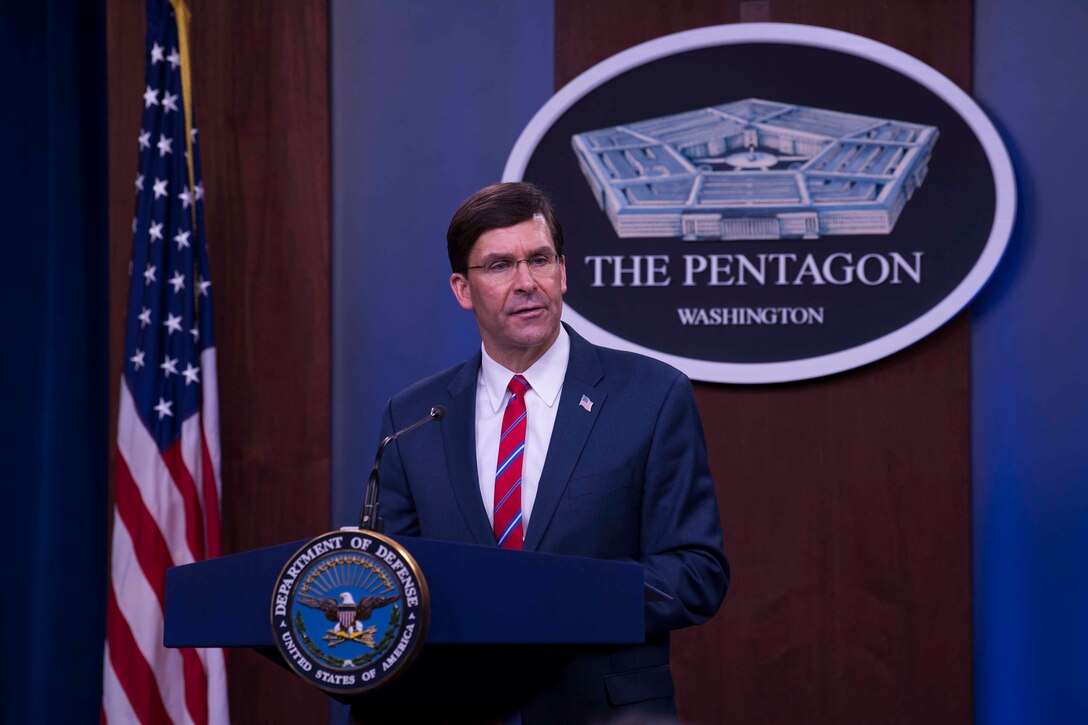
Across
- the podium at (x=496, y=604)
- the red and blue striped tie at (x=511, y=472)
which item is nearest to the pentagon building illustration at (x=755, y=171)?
the red and blue striped tie at (x=511, y=472)

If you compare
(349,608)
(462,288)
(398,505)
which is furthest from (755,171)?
(349,608)

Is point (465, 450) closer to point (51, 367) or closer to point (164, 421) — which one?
point (164, 421)

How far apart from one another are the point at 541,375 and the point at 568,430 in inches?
5.9

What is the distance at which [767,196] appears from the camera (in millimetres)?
3299

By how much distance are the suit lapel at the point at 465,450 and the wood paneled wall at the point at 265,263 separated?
4.97ft

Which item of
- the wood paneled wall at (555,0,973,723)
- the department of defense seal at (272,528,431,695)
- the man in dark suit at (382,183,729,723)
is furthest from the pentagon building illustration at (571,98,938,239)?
the department of defense seal at (272,528,431,695)

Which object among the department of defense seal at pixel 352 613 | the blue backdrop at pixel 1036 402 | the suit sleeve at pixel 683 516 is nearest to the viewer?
the department of defense seal at pixel 352 613

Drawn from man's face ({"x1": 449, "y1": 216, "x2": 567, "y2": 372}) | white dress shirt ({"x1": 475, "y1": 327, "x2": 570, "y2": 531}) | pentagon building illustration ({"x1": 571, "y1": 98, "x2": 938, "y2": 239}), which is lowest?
white dress shirt ({"x1": 475, "y1": 327, "x2": 570, "y2": 531})

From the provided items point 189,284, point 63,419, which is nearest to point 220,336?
point 189,284

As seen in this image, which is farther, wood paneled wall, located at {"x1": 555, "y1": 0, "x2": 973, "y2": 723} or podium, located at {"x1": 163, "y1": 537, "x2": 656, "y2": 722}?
wood paneled wall, located at {"x1": 555, "y1": 0, "x2": 973, "y2": 723}

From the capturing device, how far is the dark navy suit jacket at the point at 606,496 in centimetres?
182

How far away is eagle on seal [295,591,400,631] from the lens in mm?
1334

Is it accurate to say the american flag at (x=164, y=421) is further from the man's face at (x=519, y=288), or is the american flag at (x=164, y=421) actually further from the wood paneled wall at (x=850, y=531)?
the man's face at (x=519, y=288)

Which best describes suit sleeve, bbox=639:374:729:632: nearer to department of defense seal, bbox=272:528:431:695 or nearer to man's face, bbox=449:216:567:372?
man's face, bbox=449:216:567:372
